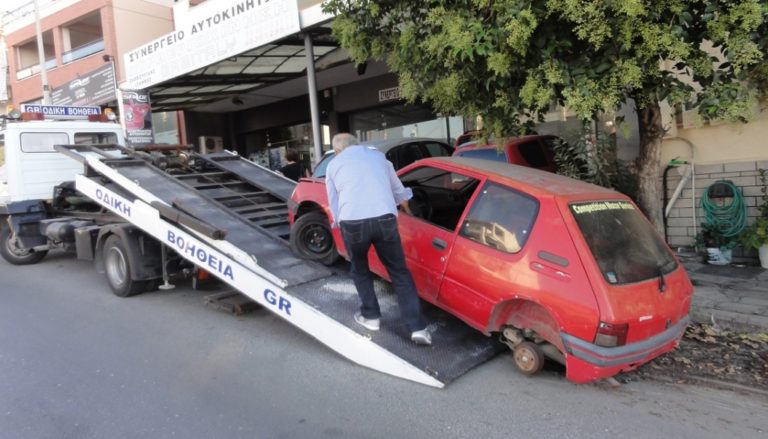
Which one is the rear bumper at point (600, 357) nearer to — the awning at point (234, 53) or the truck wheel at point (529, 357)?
the truck wheel at point (529, 357)

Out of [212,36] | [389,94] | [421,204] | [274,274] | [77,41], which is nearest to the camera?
[274,274]

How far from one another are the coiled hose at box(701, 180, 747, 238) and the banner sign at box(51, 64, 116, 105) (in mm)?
14632

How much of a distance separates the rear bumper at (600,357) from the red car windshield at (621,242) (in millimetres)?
439

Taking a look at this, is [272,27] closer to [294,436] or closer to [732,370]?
[294,436]

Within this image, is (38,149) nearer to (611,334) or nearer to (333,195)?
(333,195)

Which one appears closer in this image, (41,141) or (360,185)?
(360,185)

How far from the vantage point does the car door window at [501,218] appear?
383cm

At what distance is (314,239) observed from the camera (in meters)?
5.66

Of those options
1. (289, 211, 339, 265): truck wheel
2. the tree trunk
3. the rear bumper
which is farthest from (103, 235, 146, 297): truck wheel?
the tree trunk

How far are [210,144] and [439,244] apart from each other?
16134 mm

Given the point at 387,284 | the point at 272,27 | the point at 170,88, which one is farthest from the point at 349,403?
the point at 170,88

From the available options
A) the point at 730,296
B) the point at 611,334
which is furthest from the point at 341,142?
the point at 730,296

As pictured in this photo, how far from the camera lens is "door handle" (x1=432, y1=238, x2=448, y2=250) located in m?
4.28

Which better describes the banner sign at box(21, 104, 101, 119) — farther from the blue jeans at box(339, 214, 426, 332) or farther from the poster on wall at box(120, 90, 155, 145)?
the blue jeans at box(339, 214, 426, 332)
